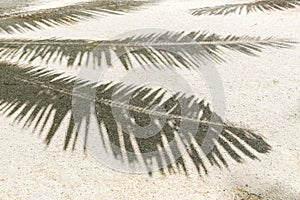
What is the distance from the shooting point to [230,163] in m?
3.33

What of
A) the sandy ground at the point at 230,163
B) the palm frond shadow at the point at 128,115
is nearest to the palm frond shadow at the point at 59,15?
the palm frond shadow at the point at 128,115

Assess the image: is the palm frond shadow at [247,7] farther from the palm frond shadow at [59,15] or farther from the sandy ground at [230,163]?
the sandy ground at [230,163]

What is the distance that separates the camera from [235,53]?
16.7 ft

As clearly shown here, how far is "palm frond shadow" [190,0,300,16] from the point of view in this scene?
6.45 m

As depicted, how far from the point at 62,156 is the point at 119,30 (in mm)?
2840

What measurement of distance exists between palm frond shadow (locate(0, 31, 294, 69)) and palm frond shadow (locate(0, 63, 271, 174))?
0.42 meters

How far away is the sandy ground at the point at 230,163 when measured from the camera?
312 centimetres

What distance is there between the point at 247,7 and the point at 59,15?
2950mm

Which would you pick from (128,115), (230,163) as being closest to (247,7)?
(128,115)

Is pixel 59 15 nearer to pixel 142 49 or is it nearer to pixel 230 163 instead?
pixel 142 49

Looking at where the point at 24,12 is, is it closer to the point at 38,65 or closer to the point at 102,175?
the point at 38,65

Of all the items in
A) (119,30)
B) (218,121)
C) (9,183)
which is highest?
(119,30)

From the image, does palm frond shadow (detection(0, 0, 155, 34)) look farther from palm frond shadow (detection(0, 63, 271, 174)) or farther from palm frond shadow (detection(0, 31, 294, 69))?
palm frond shadow (detection(0, 63, 271, 174))

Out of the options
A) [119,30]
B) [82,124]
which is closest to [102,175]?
[82,124]
